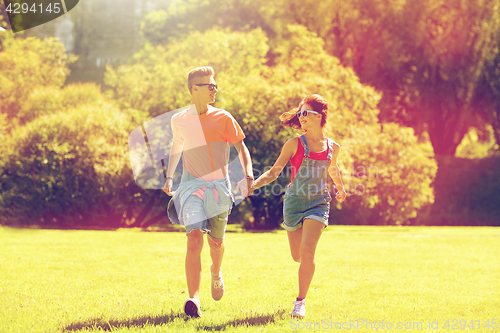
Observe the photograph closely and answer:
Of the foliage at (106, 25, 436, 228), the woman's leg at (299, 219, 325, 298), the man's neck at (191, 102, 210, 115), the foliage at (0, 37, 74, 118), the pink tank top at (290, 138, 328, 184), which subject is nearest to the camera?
the woman's leg at (299, 219, 325, 298)

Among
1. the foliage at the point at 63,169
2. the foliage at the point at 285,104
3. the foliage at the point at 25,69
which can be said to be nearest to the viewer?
the foliage at the point at 285,104

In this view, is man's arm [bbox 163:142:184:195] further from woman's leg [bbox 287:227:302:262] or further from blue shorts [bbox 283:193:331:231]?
woman's leg [bbox 287:227:302:262]

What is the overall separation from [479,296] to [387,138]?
45.7ft

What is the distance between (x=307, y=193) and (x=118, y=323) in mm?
2009

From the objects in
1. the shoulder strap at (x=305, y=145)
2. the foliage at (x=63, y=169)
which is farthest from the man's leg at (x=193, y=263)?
the foliage at (x=63, y=169)

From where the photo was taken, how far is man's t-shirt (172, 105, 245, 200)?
15.9 ft

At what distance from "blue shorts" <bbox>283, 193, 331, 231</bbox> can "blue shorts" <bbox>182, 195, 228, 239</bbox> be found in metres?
0.66

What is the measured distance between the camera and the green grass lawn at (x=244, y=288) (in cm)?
466

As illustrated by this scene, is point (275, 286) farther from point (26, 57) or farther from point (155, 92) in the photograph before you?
point (26, 57)

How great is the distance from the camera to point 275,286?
21.1ft

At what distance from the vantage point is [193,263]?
480 cm

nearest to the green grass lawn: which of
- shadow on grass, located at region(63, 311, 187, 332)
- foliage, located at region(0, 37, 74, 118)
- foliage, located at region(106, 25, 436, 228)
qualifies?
shadow on grass, located at region(63, 311, 187, 332)

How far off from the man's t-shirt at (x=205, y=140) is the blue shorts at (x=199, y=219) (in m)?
0.09

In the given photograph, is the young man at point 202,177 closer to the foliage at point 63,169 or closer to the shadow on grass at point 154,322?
the shadow on grass at point 154,322
